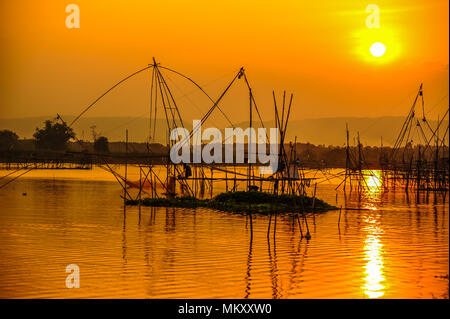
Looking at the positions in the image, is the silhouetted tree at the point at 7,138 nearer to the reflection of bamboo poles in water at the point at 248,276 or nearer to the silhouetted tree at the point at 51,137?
the silhouetted tree at the point at 51,137

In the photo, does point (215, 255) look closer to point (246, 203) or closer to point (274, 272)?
point (274, 272)

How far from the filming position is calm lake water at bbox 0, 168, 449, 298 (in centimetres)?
1087

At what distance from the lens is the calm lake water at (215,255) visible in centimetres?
1087

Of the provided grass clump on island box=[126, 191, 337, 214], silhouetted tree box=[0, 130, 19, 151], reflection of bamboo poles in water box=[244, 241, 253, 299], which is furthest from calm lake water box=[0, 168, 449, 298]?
silhouetted tree box=[0, 130, 19, 151]

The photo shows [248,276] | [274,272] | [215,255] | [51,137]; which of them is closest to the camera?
[248,276]

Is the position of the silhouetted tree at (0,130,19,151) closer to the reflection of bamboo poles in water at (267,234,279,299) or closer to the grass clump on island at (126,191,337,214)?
the grass clump on island at (126,191,337,214)

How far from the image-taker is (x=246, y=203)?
23.9 m

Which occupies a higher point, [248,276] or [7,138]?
[7,138]

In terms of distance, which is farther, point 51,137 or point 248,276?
point 51,137

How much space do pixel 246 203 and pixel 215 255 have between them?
391 inches

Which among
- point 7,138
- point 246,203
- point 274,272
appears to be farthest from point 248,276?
point 7,138

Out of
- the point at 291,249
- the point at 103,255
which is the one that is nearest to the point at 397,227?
the point at 291,249

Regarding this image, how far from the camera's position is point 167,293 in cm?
1046

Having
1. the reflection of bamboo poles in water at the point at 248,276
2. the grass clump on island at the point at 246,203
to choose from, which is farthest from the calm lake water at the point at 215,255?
the grass clump on island at the point at 246,203
